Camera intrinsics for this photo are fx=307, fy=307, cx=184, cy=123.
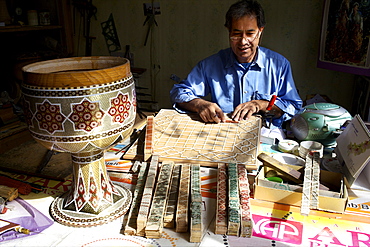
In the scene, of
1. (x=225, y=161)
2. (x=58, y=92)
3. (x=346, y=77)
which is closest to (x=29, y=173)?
(x=58, y=92)

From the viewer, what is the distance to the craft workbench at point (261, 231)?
3.26 ft

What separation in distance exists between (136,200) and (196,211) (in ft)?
0.82

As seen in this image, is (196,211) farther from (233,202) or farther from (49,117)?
(49,117)

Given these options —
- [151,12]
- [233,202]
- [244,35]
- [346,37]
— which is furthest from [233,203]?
[151,12]

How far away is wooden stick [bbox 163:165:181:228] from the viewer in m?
1.05

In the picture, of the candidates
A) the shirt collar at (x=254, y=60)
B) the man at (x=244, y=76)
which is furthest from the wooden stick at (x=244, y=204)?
the shirt collar at (x=254, y=60)

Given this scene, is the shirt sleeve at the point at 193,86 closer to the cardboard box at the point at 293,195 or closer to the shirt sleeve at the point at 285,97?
the shirt sleeve at the point at 285,97

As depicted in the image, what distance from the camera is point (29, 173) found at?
1.36m

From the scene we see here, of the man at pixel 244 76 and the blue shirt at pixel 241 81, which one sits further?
the blue shirt at pixel 241 81

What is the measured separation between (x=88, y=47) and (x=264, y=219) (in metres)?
4.07

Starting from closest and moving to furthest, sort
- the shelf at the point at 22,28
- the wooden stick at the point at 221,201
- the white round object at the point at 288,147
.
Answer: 1. the wooden stick at the point at 221,201
2. the white round object at the point at 288,147
3. the shelf at the point at 22,28

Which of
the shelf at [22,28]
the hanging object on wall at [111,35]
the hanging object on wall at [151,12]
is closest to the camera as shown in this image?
the shelf at [22,28]

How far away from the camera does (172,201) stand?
113 centimetres

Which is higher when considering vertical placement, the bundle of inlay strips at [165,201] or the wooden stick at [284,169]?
the wooden stick at [284,169]
